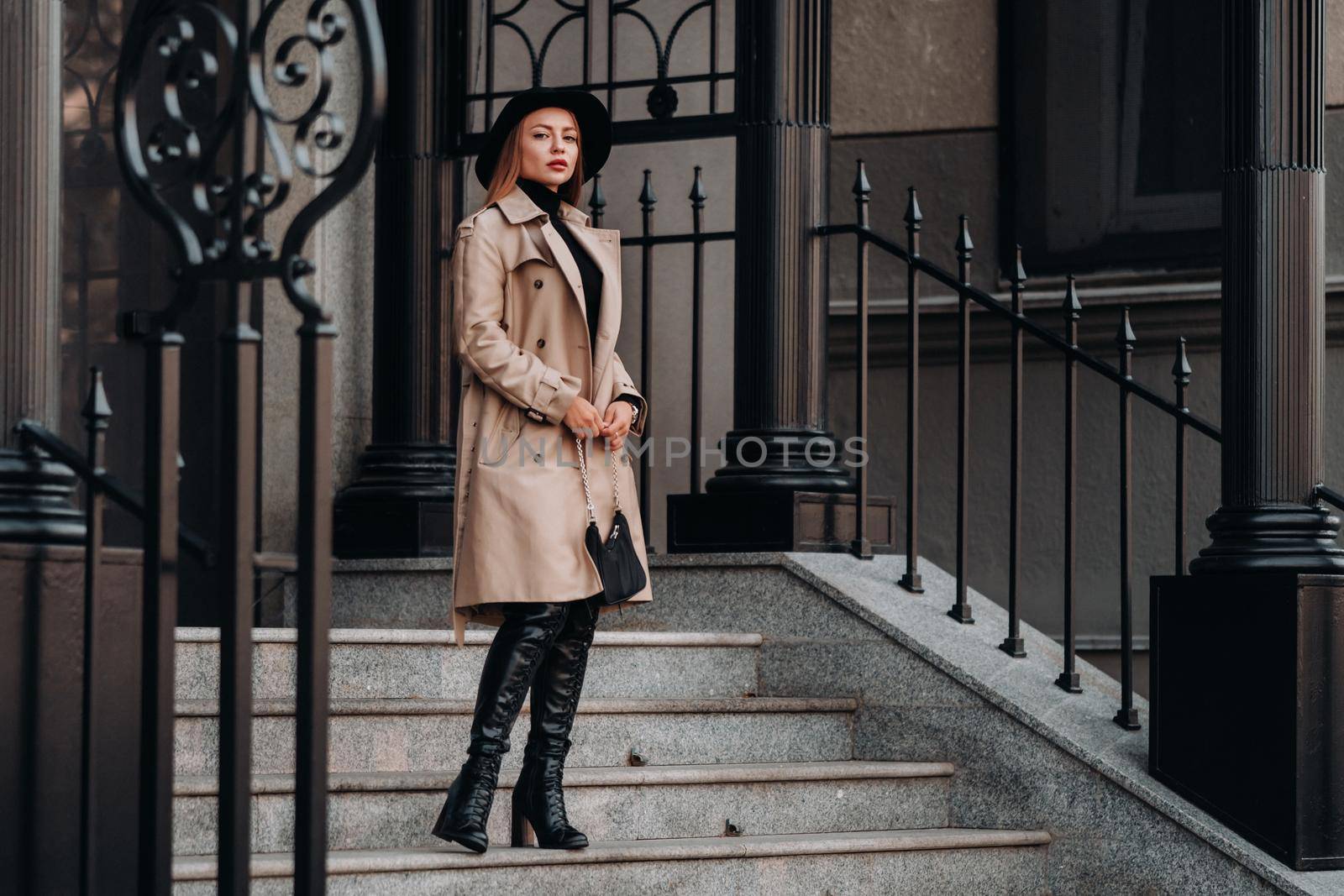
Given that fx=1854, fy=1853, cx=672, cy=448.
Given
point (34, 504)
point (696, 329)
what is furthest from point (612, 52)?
point (34, 504)

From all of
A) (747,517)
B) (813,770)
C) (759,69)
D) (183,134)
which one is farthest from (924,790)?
(183,134)

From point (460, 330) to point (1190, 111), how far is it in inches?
164

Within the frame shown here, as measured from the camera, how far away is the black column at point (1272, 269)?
5047mm

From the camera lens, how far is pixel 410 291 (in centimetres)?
693

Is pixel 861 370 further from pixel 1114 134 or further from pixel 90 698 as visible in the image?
pixel 90 698

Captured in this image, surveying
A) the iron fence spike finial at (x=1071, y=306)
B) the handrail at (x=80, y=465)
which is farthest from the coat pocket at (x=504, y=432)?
the iron fence spike finial at (x=1071, y=306)

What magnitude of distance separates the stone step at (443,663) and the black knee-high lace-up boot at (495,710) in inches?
32.5

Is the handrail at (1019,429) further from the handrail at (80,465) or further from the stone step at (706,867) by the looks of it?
the handrail at (80,465)

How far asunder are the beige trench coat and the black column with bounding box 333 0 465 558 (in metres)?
2.22

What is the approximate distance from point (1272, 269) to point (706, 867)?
2239 millimetres

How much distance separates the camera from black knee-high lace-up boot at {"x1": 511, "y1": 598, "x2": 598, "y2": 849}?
4422 millimetres

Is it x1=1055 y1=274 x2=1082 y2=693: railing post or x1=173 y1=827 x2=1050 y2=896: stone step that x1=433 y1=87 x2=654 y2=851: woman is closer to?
x1=173 y1=827 x2=1050 y2=896: stone step

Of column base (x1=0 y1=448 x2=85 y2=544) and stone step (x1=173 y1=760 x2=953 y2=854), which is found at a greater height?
column base (x1=0 y1=448 x2=85 y2=544)

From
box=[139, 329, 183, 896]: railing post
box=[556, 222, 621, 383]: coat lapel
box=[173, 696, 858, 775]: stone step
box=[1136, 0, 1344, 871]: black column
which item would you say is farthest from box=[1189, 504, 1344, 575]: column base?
box=[139, 329, 183, 896]: railing post
